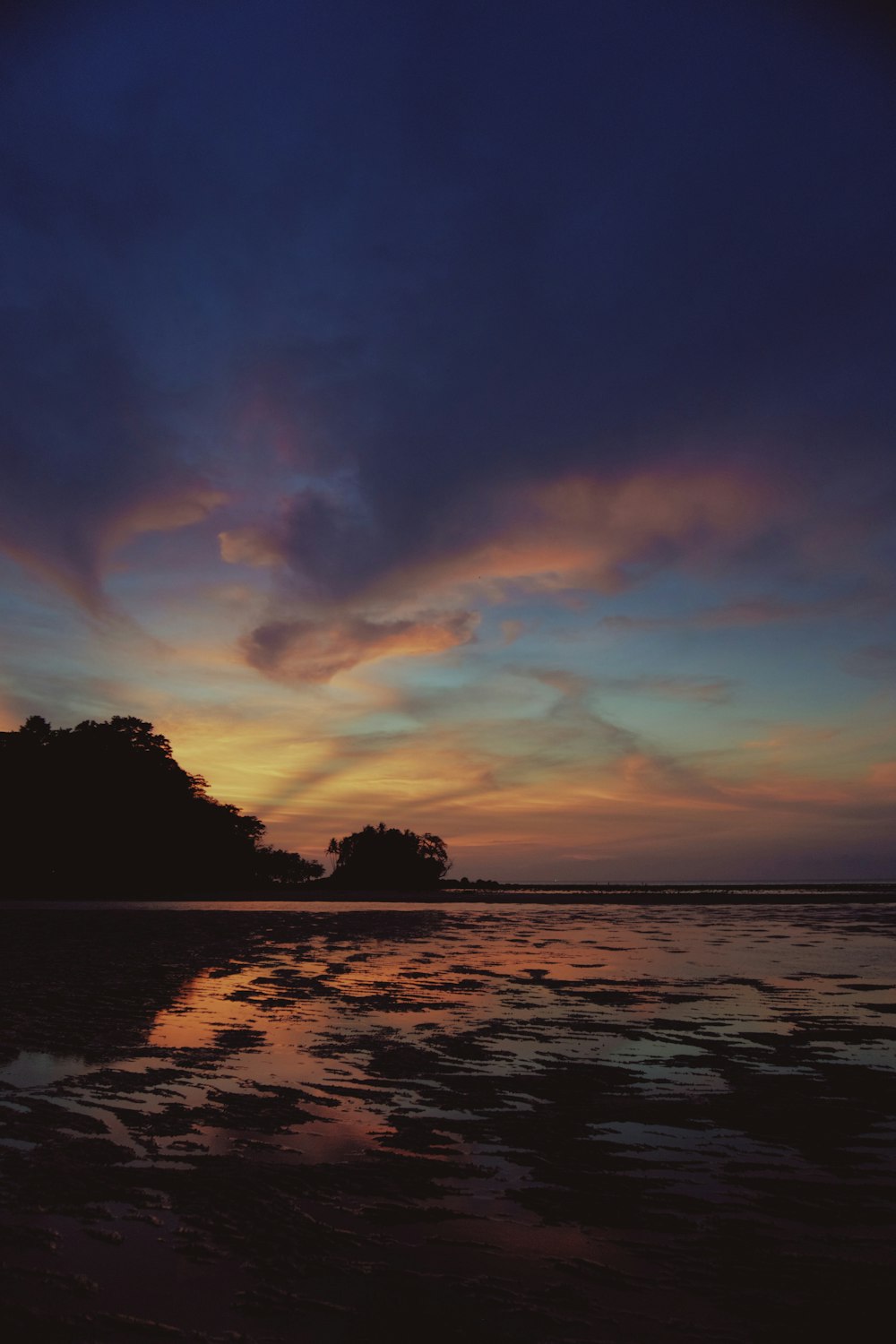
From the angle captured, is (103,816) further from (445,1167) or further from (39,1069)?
(445,1167)

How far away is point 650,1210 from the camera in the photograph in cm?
501

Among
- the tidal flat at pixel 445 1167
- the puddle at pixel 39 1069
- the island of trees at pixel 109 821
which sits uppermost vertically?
the island of trees at pixel 109 821

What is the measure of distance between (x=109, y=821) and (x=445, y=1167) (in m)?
81.3

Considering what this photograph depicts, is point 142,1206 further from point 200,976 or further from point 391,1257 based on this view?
point 200,976

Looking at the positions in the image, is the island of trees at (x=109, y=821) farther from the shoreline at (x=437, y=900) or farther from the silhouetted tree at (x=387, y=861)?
the silhouetted tree at (x=387, y=861)

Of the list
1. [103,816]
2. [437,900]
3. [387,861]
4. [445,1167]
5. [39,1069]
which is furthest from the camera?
[387,861]

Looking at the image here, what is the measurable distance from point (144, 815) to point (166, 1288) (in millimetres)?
84015

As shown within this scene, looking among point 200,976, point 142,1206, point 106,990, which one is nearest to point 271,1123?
point 142,1206

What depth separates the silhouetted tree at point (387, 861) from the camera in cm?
12344

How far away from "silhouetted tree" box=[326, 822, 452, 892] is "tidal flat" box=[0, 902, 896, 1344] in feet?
370

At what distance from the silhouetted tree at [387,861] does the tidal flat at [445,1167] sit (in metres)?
113

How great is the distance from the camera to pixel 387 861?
4887 inches

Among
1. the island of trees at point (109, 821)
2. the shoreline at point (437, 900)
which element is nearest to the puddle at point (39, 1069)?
the shoreline at point (437, 900)

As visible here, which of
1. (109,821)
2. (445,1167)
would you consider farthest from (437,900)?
(445,1167)
